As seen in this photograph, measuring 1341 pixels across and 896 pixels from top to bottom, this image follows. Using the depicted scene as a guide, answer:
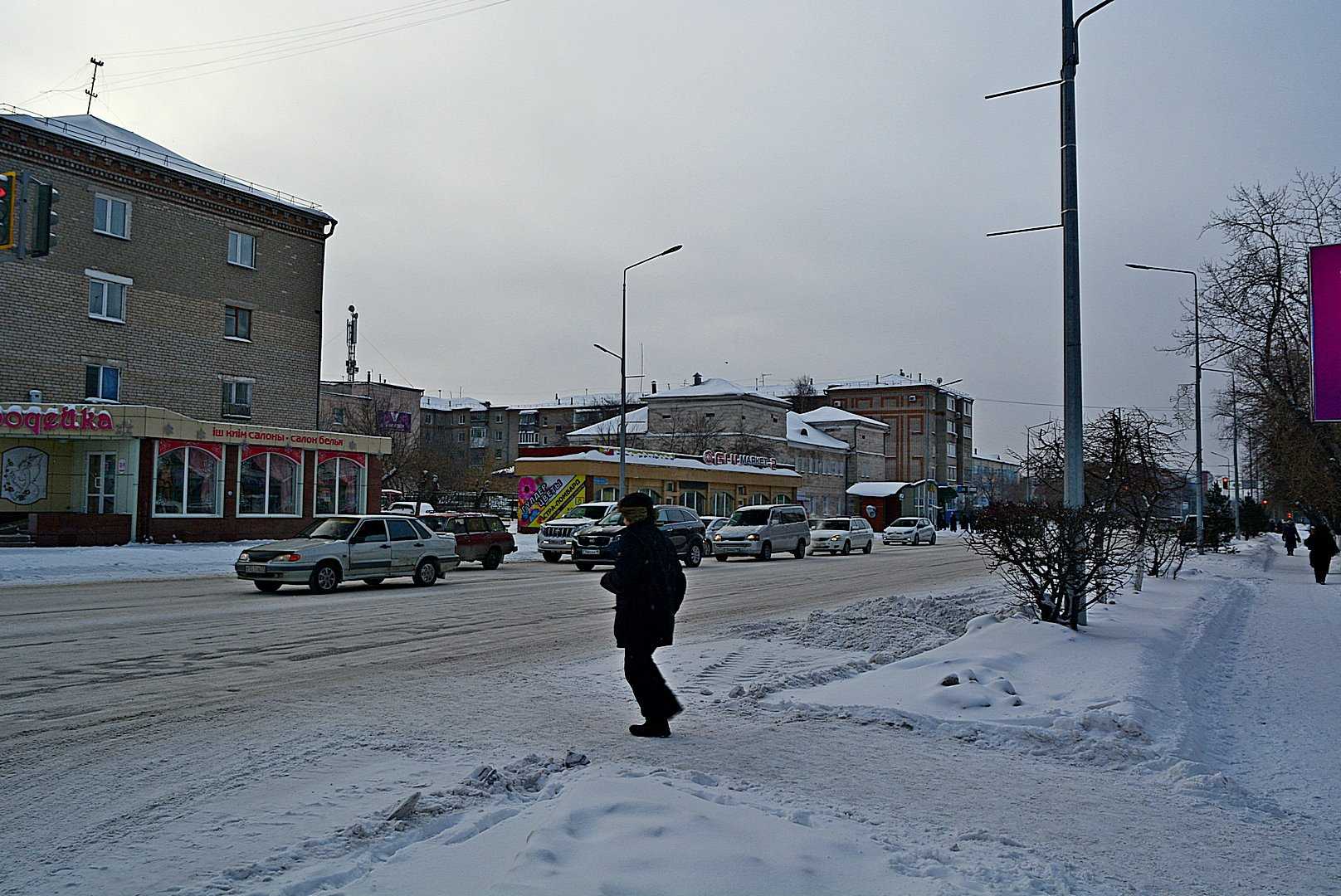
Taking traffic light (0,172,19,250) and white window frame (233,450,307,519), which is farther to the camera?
white window frame (233,450,307,519)

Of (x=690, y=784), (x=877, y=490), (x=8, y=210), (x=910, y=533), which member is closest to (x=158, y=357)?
(x=8, y=210)

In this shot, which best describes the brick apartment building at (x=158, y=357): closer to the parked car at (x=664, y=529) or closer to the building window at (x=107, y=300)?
the building window at (x=107, y=300)

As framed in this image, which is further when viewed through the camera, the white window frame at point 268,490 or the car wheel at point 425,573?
the white window frame at point 268,490

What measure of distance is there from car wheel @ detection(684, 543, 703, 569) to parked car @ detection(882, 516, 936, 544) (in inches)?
1083

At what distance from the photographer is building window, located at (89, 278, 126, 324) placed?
37781 millimetres

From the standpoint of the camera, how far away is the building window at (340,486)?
39531 mm

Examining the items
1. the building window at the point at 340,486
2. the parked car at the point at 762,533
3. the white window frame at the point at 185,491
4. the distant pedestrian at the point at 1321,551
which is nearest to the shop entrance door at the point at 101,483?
the white window frame at the point at 185,491

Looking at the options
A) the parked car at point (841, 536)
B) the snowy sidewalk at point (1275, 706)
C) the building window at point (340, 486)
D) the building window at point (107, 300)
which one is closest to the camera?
the snowy sidewalk at point (1275, 706)

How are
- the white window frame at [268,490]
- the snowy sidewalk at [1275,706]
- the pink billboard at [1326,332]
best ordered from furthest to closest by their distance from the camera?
1. the white window frame at [268,490]
2. the pink billboard at [1326,332]
3. the snowy sidewalk at [1275,706]

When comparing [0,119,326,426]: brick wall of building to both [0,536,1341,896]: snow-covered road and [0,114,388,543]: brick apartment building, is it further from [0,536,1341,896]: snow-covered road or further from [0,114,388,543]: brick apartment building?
[0,536,1341,896]: snow-covered road

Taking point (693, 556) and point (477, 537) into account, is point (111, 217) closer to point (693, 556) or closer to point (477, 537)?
point (477, 537)

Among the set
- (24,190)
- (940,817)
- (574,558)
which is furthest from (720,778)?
(574,558)

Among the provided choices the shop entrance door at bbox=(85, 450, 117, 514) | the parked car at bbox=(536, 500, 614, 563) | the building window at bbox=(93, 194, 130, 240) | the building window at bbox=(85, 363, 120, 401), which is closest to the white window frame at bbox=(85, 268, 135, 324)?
the building window at bbox=(93, 194, 130, 240)

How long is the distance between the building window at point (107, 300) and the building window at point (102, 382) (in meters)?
1.77
